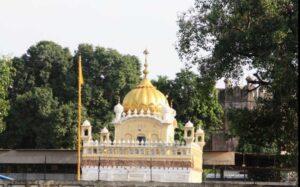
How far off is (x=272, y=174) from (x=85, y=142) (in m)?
13.4

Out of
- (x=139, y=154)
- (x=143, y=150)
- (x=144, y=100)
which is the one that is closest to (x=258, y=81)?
(x=143, y=150)

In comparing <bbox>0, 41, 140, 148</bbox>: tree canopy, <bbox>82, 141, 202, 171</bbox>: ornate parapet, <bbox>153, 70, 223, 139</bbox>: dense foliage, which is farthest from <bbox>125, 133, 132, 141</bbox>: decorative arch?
<bbox>153, 70, 223, 139</bbox>: dense foliage

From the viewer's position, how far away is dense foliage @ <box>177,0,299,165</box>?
27.7 m

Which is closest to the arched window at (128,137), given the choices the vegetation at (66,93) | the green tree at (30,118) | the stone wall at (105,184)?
the vegetation at (66,93)

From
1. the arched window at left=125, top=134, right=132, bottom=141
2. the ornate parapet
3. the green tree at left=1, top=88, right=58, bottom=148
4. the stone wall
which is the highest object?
the green tree at left=1, top=88, right=58, bottom=148

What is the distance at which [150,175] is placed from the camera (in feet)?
143

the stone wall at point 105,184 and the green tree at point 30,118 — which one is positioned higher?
the green tree at point 30,118

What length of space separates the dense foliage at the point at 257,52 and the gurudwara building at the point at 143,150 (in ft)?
42.2

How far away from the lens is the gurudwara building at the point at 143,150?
44.2m

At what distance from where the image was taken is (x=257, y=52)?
29109 millimetres

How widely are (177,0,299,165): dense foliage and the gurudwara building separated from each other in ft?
42.2

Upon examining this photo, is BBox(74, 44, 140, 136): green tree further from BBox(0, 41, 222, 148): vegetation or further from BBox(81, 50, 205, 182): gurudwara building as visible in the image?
BBox(81, 50, 205, 182): gurudwara building

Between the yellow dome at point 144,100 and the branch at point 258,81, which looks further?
the yellow dome at point 144,100

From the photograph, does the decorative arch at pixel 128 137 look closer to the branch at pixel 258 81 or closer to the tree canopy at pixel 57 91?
the tree canopy at pixel 57 91
